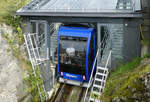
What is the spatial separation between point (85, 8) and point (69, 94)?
4.67 metres

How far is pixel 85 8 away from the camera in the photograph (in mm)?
8539

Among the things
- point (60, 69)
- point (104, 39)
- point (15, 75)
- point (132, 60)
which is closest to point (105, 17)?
point (104, 39)

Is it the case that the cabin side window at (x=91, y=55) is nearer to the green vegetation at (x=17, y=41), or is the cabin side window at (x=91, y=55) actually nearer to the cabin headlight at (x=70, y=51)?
the cabin headlight at (x=70, y=51)

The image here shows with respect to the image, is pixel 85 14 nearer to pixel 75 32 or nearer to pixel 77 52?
pixel 75 32

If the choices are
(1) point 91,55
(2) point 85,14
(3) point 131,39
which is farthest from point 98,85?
(2) point 85,14

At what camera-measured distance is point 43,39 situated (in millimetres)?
9461

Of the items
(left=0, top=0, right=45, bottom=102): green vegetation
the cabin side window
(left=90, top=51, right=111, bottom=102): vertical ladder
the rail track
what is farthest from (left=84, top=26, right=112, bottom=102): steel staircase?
(left=0, top=0, right=45, bottom=102): green vegetation

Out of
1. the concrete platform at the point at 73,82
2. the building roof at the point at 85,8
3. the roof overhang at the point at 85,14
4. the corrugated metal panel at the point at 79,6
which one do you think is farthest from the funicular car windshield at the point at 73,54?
the corrugated metal panel at the point at 79,6

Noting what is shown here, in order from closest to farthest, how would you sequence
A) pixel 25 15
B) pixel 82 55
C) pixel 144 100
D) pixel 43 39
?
pixel 144 100, pixel 82 55, pixel 25 15, pixel 43 39

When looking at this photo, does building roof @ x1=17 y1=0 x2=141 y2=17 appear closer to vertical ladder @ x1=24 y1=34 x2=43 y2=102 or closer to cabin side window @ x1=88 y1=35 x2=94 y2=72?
vertical ladder @ x1=24 y1=34 x2=43 y2=102

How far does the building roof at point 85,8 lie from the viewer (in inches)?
297

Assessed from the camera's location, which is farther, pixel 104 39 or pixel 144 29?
pixel 104 39

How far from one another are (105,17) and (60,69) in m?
3.52

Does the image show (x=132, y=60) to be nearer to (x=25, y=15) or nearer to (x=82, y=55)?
(x=82, y=55)
